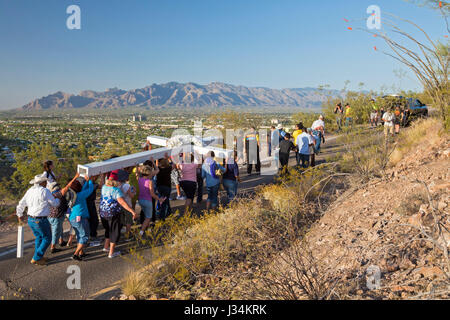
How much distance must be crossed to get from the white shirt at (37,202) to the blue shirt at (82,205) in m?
0.39

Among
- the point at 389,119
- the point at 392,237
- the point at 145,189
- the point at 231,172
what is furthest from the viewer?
the point at 389,119

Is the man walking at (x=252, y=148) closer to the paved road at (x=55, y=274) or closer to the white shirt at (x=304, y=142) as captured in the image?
the white shirt at (x=304, y=142)

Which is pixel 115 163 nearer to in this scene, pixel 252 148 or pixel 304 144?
pixel 252 148

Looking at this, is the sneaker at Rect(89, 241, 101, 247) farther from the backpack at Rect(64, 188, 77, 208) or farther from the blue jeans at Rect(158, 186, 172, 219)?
the blue jeans at Rect(158, 186, 172, 219)

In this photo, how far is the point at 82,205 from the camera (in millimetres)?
→ 5590

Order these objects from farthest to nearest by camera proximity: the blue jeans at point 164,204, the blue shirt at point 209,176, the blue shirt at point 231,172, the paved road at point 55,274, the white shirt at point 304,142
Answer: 1. the white shirt at point 304,142
2. the blue shirt at point 231,172
3. the blue shirt at point 209,176
4. the blue jeans at point 164,204
5. the paved road at point 55,274

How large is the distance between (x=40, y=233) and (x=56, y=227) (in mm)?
348

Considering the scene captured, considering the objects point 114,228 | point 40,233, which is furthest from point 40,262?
point 114,228

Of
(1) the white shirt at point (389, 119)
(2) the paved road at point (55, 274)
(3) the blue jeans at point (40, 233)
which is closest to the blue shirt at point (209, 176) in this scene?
(2) the paved road at point (55, 274)

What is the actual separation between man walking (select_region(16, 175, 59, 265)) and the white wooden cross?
0.74 meters

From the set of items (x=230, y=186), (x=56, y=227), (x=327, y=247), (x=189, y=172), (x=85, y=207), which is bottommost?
(x=327, y=247)

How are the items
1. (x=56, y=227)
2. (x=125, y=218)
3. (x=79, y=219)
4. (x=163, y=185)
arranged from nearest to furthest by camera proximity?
(x=79, y=219)
(x=56, y=227)
(x=125, y=218)
(x=163, y=185)

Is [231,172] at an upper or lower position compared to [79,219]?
upper

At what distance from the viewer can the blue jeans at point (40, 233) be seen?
5211 mm
